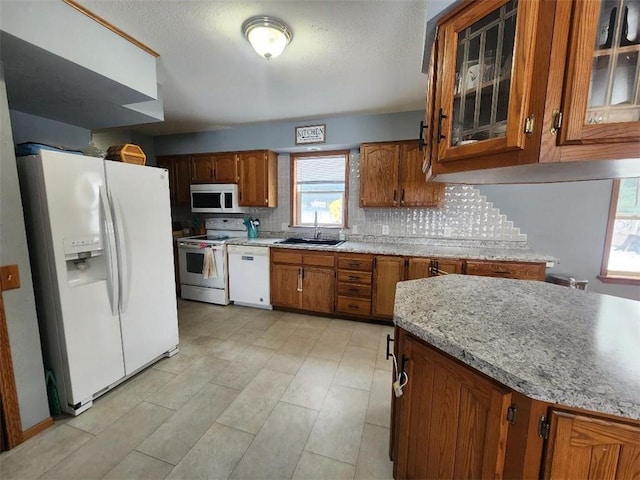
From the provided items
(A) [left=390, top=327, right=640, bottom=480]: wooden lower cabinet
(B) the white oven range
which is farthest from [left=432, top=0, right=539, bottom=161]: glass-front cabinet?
(B) the white oven range

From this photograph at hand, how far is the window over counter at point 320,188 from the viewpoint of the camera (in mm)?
3783

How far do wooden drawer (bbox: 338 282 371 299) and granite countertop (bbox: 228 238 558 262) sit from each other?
1.35 ft

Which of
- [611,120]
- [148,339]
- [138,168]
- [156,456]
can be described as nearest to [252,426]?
[156,456]

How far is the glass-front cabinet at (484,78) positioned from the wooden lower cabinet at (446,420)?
814 mm

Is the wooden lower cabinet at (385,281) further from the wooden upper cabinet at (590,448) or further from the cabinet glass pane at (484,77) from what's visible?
the wooden upper cabinet at (590,448)

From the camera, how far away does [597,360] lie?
2.65 feet

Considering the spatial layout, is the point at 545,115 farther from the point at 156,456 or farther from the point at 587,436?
the point at 156,456

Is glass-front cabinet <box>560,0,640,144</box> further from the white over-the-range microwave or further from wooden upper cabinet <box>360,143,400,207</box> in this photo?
the white over-the-range microwave

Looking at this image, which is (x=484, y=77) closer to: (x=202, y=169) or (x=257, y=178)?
(x=257, y=178)

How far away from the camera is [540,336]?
96 cm

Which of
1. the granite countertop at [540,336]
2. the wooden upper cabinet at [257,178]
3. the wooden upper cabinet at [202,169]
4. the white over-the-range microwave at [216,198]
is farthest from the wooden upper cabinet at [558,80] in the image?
the wooden upper cabinet at [202,169]

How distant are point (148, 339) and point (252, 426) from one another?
118 cm

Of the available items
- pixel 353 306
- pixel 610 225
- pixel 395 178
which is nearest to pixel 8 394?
pixel 353 306

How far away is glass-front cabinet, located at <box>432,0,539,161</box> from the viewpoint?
2.97 feet
